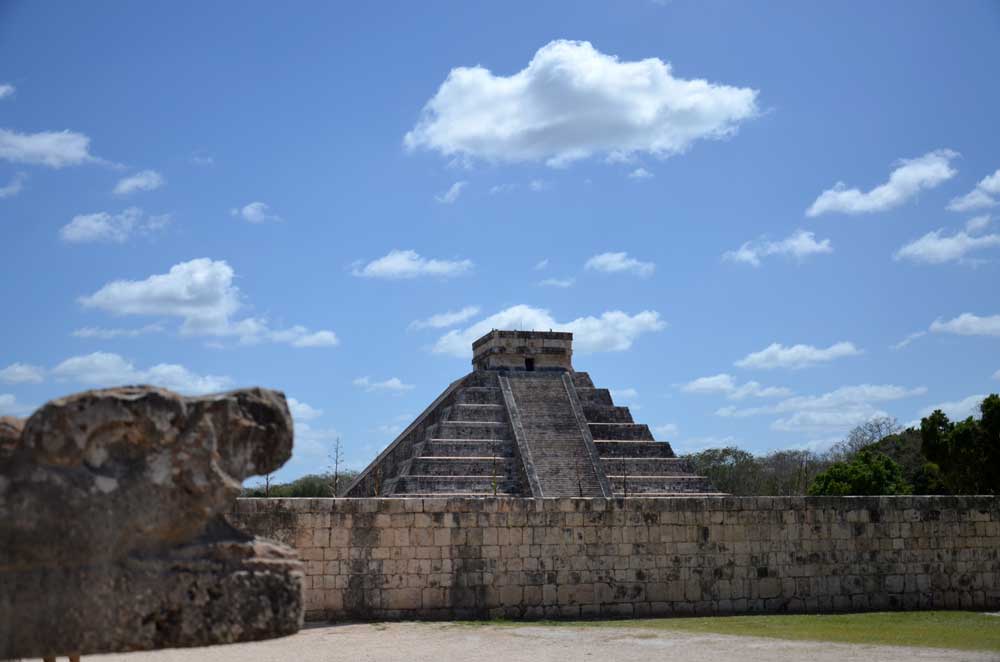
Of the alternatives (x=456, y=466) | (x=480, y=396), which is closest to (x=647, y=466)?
(x=456, y=466)

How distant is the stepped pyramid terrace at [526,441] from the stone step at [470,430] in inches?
1.3

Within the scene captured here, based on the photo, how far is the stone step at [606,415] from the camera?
3734cm

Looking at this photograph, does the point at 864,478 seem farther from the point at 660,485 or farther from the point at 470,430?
the point at 470,430

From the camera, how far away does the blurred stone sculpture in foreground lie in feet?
9.73

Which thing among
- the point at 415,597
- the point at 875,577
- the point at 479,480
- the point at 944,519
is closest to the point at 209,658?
the point at 415,597

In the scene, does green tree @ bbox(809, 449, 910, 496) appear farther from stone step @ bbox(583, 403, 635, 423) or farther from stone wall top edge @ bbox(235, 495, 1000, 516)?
stone wall top edge @ bbox(235, 495, 1000, 516)

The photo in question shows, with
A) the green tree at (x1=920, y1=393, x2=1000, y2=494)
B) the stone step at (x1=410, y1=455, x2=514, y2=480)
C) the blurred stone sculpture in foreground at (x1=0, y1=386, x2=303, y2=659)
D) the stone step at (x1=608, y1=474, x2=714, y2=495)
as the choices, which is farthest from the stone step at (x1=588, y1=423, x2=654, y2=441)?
the blurred stone sculpture in foreground at (x1=0, y1=386, x2=303, y2=659)

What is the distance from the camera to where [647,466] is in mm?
32625

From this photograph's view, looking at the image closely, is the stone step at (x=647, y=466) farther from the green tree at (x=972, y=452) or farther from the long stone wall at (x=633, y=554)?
the long stone wall at (x=633, y=554)

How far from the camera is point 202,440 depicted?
3164 millimetres

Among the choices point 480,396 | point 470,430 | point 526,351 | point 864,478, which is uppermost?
point 526,351

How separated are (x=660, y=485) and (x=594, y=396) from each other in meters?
7.74

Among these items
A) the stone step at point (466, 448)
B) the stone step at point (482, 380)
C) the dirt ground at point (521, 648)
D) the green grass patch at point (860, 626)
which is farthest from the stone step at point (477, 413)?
the dirt ground at point (521, 648)

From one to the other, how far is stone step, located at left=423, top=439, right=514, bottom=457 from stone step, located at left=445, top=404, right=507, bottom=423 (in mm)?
1607
